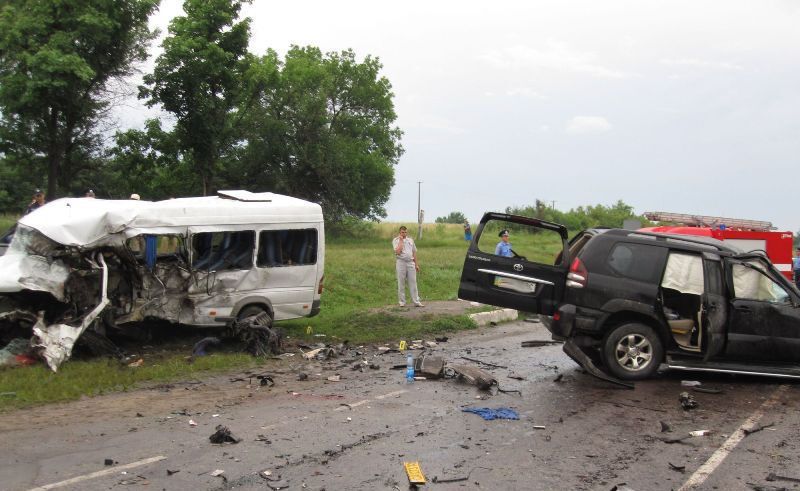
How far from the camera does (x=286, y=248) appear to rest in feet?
37.9

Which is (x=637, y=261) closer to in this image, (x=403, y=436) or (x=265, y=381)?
(x=403, y=436)

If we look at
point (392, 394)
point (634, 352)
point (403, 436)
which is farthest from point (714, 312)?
point (403, 436)

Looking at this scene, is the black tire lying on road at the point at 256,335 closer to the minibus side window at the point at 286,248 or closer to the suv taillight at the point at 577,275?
the minibus side window at the point at 286,248

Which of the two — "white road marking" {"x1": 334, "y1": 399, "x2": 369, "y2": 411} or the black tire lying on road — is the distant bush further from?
"white road marking" {"x1": 334, "y1": 399, "x2": 369, "y2": 411}

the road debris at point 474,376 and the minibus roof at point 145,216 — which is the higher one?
the minibus roof at point 145,216

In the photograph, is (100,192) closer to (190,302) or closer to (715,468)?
(190,302)

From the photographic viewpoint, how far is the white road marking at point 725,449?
5406 mm

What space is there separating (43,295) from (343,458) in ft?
19.5

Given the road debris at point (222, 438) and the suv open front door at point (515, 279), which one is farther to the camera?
the suv open front door at point (515, 279)

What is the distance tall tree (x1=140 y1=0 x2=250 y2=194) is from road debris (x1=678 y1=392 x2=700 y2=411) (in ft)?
63.6

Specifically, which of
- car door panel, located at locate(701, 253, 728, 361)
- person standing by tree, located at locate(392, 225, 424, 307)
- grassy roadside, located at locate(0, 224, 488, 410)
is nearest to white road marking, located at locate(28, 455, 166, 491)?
grassy roadside, located at locate(0, 224, 488, 410)

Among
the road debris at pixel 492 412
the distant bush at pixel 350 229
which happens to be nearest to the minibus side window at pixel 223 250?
the road debris at pixel 492 412

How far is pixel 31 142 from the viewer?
21719mm

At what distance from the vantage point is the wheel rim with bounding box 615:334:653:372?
880 centimetres
